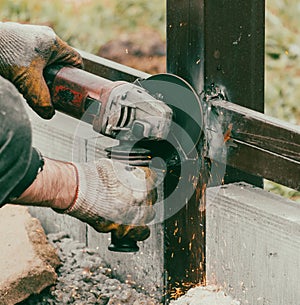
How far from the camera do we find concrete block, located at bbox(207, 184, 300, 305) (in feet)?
10.4

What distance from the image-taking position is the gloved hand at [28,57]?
3232 millimetres

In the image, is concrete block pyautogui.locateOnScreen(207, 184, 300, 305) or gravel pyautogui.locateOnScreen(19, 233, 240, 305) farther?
gravel pyautogui.locateOnScreen(19, 233, 240, 305)

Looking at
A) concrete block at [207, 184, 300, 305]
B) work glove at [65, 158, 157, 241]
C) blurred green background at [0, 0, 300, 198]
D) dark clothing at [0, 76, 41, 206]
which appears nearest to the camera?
dark clothing at [0, 76, 41, 206]

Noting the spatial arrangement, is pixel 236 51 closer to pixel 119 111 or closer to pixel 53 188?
pixel 119 111

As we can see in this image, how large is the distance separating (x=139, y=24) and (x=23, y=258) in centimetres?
299

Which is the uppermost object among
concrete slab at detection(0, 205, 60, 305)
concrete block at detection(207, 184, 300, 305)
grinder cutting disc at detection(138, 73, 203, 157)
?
grinder cutting disc at detection(138, 73, 203, 157)

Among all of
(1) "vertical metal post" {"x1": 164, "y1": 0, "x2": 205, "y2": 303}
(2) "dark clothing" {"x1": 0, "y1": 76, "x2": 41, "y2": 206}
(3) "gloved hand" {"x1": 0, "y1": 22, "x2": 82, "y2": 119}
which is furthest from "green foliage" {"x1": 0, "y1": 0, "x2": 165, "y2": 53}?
(2) "dark clothing" {"x1": 0, "y1": 76, "x2": 41, "y2": 206}

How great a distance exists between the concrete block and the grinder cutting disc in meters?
0.22

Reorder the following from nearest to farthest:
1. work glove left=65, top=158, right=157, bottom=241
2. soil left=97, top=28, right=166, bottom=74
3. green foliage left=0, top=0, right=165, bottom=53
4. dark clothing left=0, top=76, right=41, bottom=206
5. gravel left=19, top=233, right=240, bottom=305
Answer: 1. dark clothing left=0, top=76, right=41, bottom=206
2. work glove left=65, top=158, right=157, bottom=241
3. gravel left=19, top=233, right=240, bottom=305
4. soil left=97, top=28, right=166, bottom=74
5. green foliage left=0, top=0, right=165, bottom=53

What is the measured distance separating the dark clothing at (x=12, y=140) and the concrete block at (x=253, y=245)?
99cm

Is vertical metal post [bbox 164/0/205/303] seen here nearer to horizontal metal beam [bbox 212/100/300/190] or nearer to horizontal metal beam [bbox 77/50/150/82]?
horizontal metal beam [bbox 212/100/300/190]

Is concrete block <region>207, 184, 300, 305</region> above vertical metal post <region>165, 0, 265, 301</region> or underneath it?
underneath

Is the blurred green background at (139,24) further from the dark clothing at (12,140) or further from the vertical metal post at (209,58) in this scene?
the dark clothing at (12,140)

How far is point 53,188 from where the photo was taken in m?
2.88
